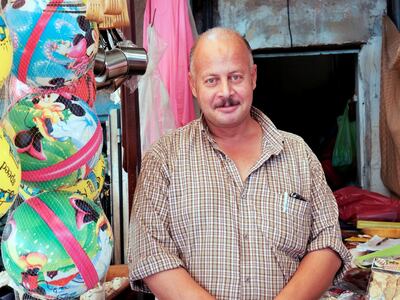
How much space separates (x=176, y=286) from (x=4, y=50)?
0.94 meters

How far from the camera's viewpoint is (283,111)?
8.11 metres

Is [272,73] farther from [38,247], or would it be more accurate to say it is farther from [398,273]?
[38,247]

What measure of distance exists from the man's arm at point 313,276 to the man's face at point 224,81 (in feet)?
1.67

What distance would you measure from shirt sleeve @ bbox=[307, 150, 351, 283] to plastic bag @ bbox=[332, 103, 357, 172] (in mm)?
3421

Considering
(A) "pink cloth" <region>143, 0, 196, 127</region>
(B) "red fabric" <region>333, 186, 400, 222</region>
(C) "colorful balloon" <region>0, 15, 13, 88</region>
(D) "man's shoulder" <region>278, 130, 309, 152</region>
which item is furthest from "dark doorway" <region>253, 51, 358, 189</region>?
(C) "colorful balloon" <region>0, 15, 13, 88</region>

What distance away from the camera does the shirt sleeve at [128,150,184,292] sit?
1718 millimetres

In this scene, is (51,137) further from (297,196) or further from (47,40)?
(297,196)

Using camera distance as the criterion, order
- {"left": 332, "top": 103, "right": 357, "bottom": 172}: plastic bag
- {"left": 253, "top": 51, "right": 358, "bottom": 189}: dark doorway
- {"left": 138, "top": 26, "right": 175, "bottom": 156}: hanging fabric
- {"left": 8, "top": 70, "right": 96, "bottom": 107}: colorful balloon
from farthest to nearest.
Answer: {"left": 253, "top": 51, "right": 358, "bottom": 189}: dark doorway, {"left": 332, "top": 103, "right": 357, "bottom": 172}: plastic bag, {"left": 138, "top": 26, "right": 175, "bottom": 156}: hanging fabric, {"left": 8, "top": 70, "right": 96, "bottom": 107}: colorful balloon

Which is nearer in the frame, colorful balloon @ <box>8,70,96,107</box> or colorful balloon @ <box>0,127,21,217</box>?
colorful balloon @ <box>0,127,21,217</box>

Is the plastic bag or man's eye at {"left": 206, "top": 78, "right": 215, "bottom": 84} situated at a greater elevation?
man's eye at {"left": 206, "top": 78, "right": 215, "bottom": 84}

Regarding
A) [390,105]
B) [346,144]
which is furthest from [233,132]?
[346,144]

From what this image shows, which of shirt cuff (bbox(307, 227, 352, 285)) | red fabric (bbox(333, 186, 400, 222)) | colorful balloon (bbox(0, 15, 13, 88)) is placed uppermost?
colorful balloon (bbox(0, 15, 13, 88))

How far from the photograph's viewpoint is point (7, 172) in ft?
3.42

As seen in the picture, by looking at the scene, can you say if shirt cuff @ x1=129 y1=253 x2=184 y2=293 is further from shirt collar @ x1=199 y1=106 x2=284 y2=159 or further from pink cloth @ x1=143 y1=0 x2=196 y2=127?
pink cloth @ x1=143 y1=0 x2=196 y2=127
